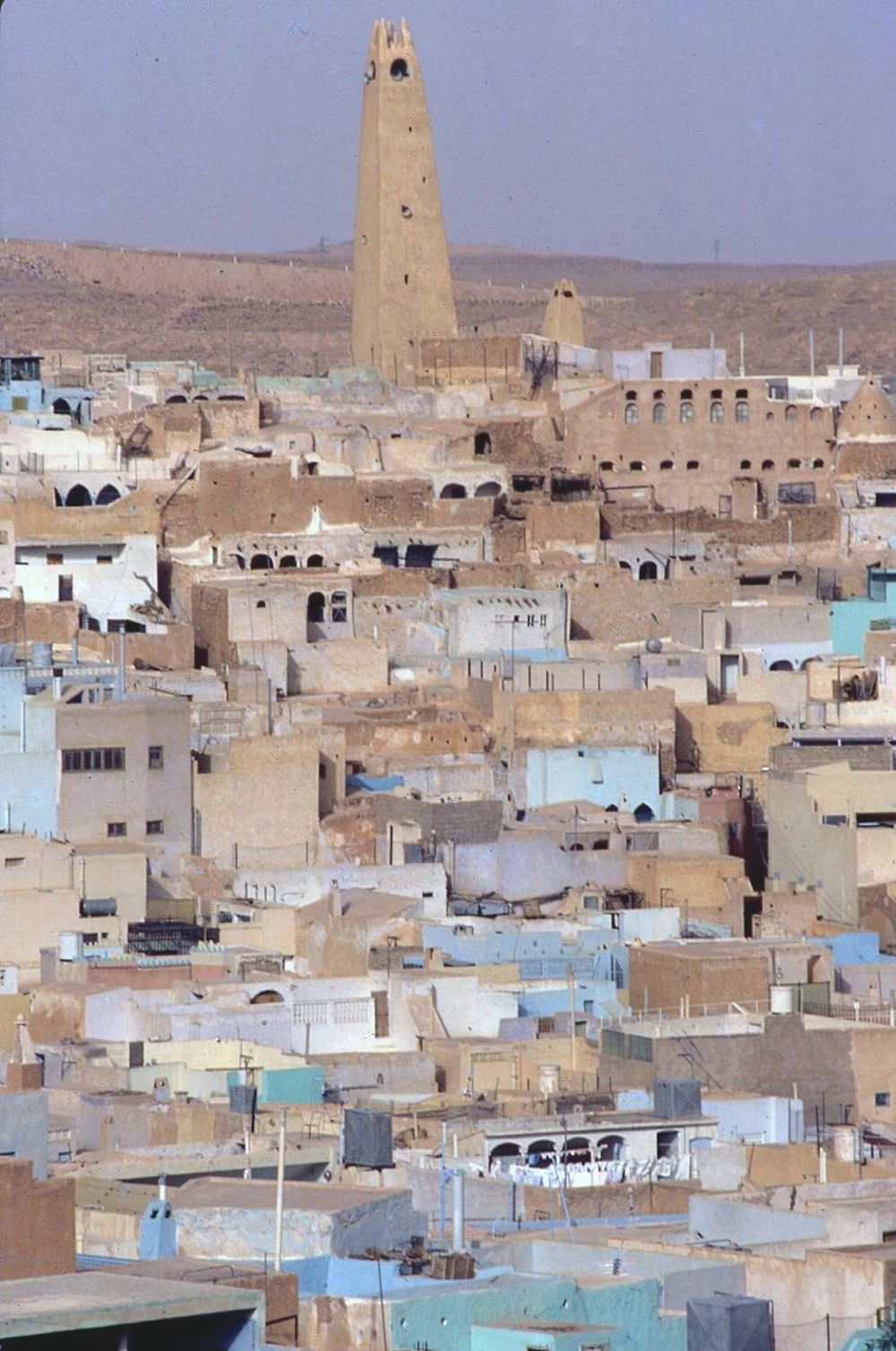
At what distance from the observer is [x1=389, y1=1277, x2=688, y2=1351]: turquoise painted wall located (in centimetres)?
1202

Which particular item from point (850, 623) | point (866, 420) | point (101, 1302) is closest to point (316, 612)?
point (850, 623)

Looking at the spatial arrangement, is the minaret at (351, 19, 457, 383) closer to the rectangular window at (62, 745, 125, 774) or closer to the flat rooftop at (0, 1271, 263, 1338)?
the rectangular window at (62, 745, 125, 774)

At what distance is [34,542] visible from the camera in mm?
30594

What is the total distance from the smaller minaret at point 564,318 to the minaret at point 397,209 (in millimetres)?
2530

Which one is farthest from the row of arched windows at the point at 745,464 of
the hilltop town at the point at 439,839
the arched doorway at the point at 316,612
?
the arched doorway at the point at 316,612

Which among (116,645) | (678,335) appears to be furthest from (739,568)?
(678,335)

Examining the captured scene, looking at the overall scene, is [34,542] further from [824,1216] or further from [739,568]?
[824,1216]

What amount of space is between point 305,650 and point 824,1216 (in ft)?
49.8

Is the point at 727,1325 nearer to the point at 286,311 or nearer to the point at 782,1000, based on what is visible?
the point at 782,1000

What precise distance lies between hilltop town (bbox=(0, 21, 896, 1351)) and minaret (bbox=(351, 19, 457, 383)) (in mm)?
49

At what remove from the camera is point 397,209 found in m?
40.2

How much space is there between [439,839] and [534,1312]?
13233 millimetres

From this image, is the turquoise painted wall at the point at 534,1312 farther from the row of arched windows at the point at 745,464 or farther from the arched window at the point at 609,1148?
the row of arched windows at the point at 745,464

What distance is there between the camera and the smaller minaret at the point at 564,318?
4291 cm
